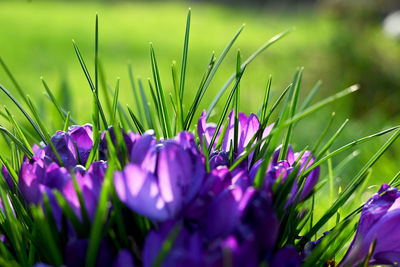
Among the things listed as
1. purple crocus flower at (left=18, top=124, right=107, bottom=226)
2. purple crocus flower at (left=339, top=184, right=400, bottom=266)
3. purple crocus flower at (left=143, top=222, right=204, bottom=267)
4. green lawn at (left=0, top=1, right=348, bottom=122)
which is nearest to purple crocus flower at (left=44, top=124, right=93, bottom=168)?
purple crocus flower at (left=18, top=124, right=107, bottom=226)

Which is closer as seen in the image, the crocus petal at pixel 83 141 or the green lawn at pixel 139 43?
the crocus petal at pixel 83 141

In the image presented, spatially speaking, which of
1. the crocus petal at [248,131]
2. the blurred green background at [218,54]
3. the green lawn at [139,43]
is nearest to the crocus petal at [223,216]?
the crocus petal at [248,131]

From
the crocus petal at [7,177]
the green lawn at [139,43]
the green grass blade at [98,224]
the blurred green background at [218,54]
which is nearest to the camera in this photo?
the green grass blade at [98,224]

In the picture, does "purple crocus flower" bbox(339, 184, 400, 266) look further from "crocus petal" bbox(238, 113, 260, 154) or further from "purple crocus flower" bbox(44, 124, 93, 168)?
"purple crocus flower" bbox(44, 124, 93, 168)

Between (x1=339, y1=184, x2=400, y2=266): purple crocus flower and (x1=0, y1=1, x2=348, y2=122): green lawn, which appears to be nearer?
(x1=339, y1=184, x2=400, y2=266): purple crocus flower

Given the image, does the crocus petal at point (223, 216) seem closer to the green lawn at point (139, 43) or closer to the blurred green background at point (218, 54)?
the blurred green background at point (218, 54)

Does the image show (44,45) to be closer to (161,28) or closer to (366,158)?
(161,28)

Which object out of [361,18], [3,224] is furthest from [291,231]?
[361,18]
